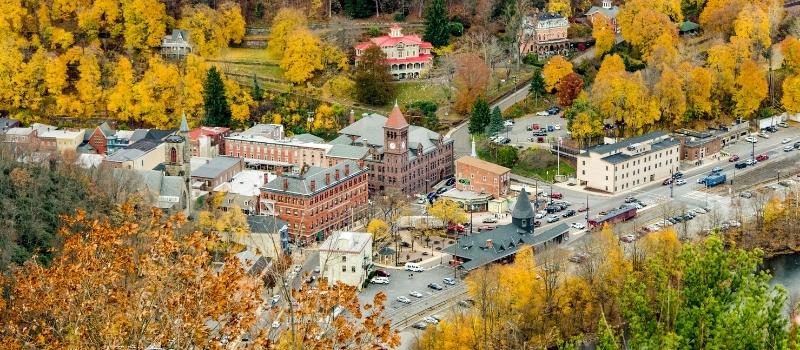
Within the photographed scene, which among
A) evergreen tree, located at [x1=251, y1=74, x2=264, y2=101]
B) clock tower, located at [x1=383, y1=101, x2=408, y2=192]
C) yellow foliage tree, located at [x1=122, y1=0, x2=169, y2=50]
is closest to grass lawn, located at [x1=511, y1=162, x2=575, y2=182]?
clock tower, located at [x1=383, y1=101, x2=408, y2=192]

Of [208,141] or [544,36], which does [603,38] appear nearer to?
[544,36]

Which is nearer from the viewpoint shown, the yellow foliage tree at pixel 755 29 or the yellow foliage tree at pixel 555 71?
the yellow foliage tree at pixel 555 71

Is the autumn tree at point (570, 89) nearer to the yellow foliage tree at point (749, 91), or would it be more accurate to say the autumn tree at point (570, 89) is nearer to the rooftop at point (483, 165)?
the yellow foliage tree at point (749, 91)

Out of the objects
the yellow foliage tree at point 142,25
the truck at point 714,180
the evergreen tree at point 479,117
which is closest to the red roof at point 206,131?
the yellow foliage tree at point 142,25

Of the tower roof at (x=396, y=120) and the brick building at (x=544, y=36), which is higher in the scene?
the brick building at (x=544, y=36)

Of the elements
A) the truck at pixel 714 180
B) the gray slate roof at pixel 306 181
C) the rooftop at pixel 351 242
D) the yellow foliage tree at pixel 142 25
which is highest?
the yellow foliage tree at pixel 142 25

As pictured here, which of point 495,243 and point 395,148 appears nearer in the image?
point 495,243

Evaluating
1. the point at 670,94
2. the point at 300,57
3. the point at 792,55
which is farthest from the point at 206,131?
the point at 792,55
